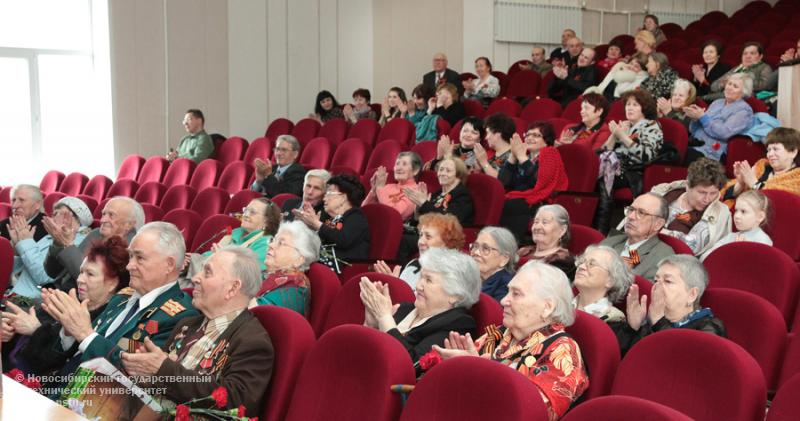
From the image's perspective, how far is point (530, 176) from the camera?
5281mm

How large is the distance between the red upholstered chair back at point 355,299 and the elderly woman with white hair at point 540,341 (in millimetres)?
470

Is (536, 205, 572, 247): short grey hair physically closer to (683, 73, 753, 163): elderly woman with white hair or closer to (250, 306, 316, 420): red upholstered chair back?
(250, 306, 316, 420): red upholstered chair back

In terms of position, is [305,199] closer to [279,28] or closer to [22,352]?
[22,352]

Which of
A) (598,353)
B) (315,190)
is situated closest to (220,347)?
(598,353)

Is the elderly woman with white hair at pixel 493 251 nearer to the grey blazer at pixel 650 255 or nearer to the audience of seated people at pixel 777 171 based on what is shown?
the grey blazer at pixel 650 255

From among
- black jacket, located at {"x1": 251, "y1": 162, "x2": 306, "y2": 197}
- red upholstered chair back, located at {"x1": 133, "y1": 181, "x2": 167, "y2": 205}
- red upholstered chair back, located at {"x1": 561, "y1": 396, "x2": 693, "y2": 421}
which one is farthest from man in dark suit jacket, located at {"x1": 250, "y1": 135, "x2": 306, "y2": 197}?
red upholstered chair back, located at {"x1": 561, "y1": 396, "x2": 693, "y2": 421}

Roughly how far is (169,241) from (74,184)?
485 cm

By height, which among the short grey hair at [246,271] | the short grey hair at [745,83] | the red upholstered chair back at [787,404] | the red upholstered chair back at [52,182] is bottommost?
the red upholstered chair back at [52,182]

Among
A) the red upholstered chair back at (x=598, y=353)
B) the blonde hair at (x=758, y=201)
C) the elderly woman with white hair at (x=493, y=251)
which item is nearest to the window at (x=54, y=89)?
the elderly woman with white hair at (x=493, y=251)

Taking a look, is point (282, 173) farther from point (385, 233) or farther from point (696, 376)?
point (696, 376)

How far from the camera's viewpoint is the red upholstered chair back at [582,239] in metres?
3.88

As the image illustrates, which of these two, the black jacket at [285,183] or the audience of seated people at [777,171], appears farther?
the black jacket at [285,183]

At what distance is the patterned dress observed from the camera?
7.45 feet

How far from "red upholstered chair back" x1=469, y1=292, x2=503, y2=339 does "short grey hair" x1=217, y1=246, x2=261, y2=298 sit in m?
0.65
